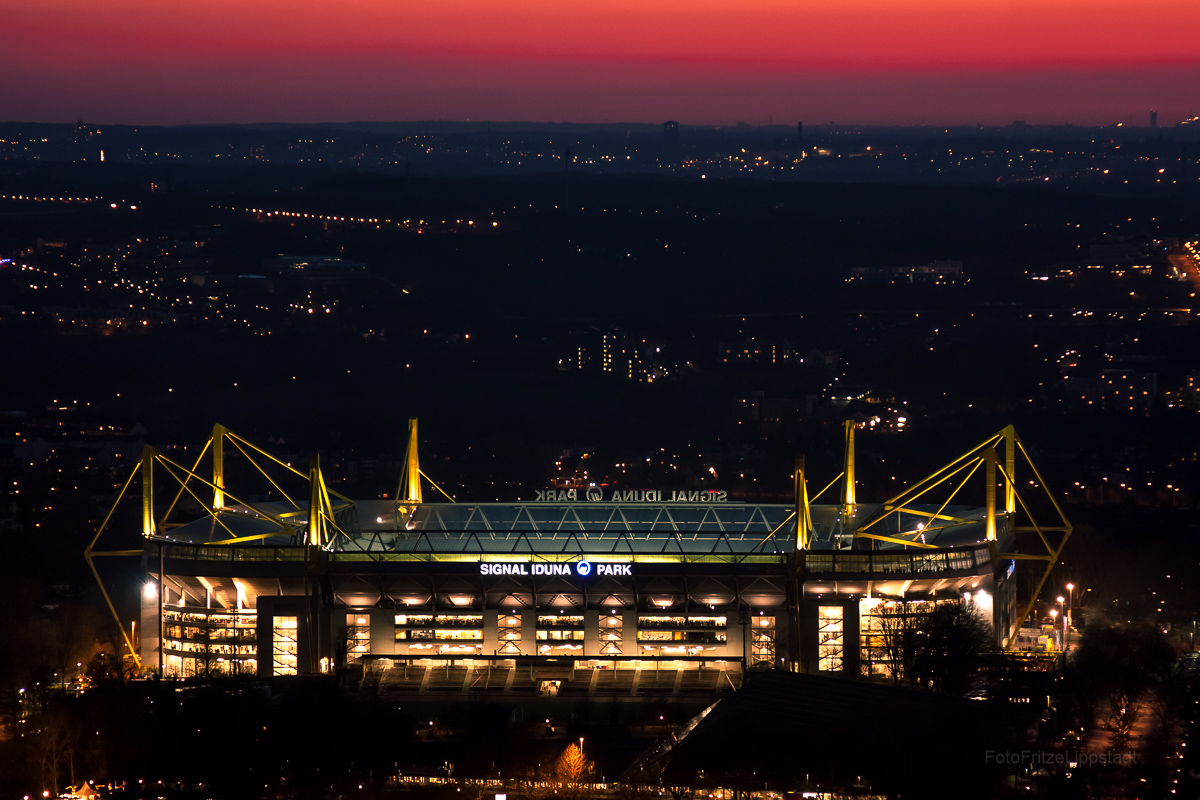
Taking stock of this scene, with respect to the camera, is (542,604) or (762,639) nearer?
(762,639)

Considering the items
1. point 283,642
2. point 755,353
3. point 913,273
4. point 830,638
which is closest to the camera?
point 830,638

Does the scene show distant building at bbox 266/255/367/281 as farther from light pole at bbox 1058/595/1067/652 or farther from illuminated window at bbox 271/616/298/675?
illuminated window at bbox 271/616/298/675

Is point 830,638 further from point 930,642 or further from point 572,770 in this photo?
point 572,770

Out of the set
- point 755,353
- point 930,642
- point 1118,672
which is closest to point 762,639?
point 930,642

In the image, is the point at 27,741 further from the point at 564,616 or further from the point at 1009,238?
the point at 1009,238

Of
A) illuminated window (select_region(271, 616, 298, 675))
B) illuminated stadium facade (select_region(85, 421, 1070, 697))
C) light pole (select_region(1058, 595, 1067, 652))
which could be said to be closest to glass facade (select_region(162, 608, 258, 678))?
illuminated stadium facade (select_region(85, 421, 1070, 697))

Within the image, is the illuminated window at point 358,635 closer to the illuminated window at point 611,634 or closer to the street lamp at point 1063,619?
the illuminated window at point 611,634
